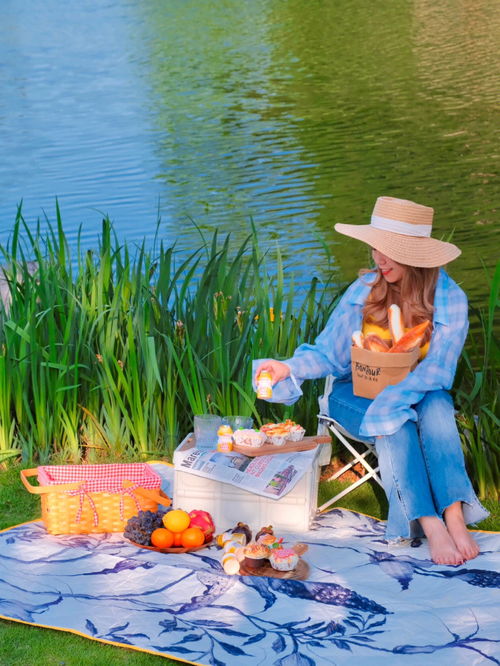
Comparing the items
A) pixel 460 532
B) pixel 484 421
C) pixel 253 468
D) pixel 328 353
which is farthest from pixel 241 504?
pixel 484 421

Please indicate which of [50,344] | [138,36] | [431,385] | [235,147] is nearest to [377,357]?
[431,385]

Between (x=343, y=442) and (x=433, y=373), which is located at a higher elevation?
(x=433, y=373)

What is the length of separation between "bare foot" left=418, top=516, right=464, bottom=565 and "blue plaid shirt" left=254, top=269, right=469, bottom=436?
29 centimetres

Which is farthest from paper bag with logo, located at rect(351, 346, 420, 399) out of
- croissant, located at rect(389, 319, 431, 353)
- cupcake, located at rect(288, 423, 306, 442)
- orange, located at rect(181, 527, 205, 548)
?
orange, located at rect(181, 527, 205, 548)

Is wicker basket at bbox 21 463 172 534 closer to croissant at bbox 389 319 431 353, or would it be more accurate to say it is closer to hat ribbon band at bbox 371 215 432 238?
croissant at bbox 389 319 431 353

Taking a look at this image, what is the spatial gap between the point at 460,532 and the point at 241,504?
0.70 meters

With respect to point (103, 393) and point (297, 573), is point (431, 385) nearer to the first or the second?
point (297, 573)

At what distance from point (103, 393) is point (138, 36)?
1892cm

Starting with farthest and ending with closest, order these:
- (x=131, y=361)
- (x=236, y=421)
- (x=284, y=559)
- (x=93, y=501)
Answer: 1. (x=131, y=361)
2. (x=236, y=421)
3. (x=93, y=501)
4. (x=284, y=559)

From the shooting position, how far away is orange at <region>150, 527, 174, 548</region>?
10.4 ft

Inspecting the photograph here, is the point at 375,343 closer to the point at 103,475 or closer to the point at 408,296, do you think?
the point at 408,296

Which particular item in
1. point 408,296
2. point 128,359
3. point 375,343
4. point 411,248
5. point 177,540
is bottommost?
point 177,540

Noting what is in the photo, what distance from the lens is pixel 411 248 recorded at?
130 inches

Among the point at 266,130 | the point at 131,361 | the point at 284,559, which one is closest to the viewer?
the point at 284,559
